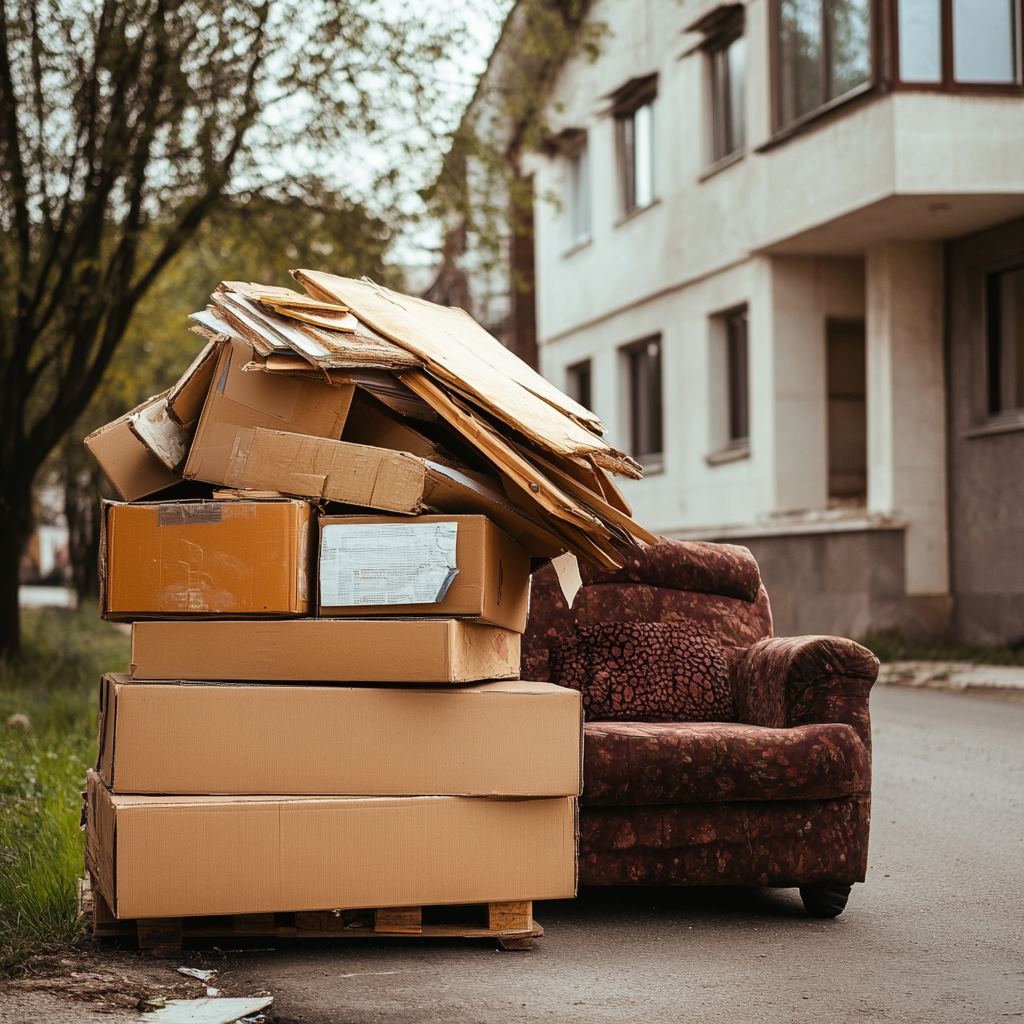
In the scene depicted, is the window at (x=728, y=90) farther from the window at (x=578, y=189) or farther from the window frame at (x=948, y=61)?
the window at (x=578, y=189)

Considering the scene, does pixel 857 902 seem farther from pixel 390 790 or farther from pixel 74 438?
pixel 74 438

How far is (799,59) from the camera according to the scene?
18.0 metres

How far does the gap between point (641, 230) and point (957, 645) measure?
26.2ft

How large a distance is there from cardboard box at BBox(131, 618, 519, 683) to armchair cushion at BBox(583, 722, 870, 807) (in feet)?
2.48

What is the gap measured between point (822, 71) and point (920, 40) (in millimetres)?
1551

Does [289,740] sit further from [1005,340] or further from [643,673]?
[1005,340]

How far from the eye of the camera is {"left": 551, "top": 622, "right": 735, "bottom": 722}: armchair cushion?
20.6 feet

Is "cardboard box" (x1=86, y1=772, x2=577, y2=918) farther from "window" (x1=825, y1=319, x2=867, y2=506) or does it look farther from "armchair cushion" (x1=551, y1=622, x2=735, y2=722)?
"window" (x1=825, y1=319, x2=867, y2=506)

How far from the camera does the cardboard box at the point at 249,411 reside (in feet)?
15.6

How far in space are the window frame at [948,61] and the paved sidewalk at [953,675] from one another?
554cm

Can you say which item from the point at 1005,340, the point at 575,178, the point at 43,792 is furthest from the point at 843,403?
the point at 43,792

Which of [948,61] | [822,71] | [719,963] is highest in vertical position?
[822,71]

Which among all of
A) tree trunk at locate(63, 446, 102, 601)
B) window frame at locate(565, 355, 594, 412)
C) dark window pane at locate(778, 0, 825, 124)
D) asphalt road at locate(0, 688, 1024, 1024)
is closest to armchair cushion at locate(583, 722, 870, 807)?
asphalt road at locate(0, 688, 1024, 1024)

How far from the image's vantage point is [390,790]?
15.2ft
